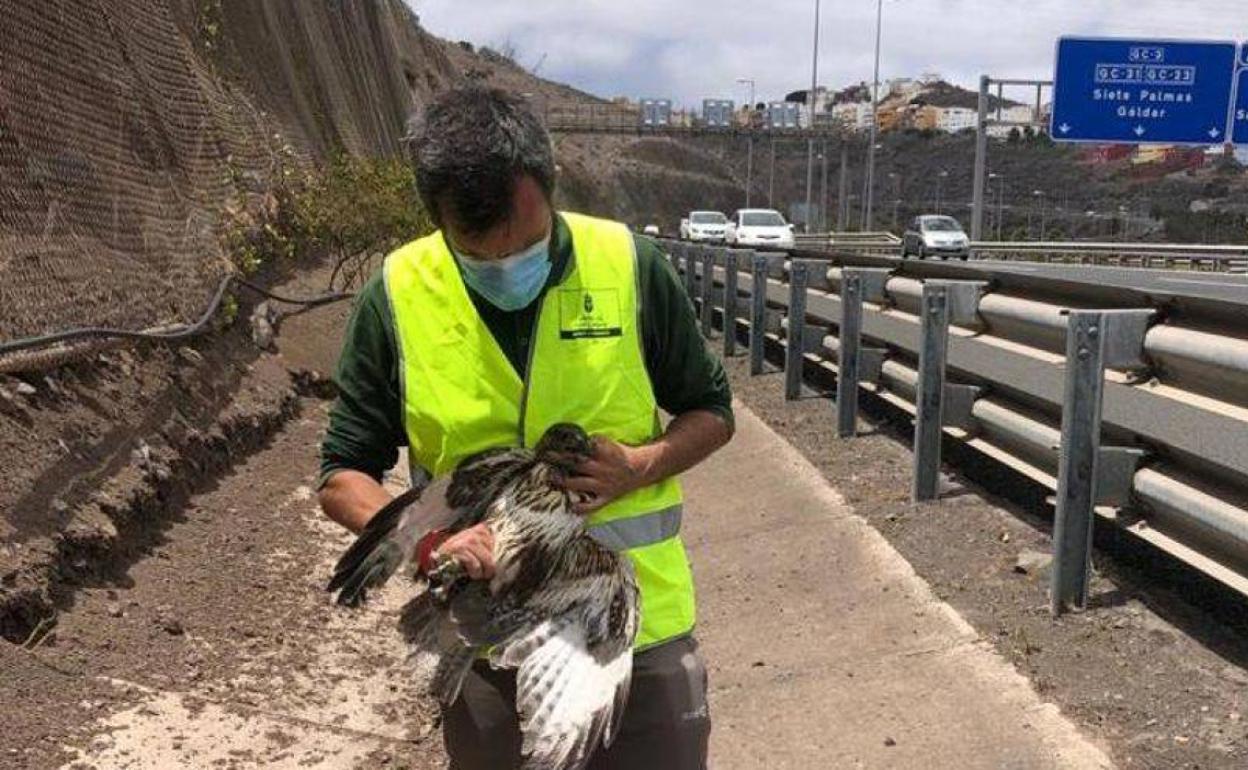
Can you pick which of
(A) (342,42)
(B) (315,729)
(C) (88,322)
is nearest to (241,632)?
(B) (315,729)

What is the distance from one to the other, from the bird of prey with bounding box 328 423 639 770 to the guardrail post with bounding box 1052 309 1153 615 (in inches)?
98.3

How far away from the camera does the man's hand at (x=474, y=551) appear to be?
213 cm

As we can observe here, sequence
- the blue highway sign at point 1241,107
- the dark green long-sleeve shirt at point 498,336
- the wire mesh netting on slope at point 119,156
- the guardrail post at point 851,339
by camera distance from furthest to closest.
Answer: the blue highway sign at point 1241,107 < the guardrail post at point 851,339 < the wire mesh netting on slope at point 119,156 < the dark green long-sleeve shirt at point 498,336

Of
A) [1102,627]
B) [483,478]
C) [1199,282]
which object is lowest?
[1199,282]

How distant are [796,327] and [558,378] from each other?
23.2ft

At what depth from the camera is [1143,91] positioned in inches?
1068

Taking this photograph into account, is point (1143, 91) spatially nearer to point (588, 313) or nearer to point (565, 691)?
point (588, 313)

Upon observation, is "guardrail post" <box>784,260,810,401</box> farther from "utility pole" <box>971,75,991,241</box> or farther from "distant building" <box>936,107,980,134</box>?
"distant building" <box>936,107,980,134</box>

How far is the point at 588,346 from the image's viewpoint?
2330mm

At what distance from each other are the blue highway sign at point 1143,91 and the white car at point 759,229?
47.4ft

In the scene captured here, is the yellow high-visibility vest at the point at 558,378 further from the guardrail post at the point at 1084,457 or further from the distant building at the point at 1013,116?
the distant building at the point at 1013,116

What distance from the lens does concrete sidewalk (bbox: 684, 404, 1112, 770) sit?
12.5 ft

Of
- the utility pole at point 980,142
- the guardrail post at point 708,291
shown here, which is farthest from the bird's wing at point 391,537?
the utility pole at point 980,142

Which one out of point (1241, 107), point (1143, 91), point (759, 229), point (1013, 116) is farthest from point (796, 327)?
point (1013, 116)
